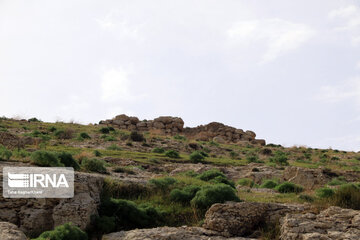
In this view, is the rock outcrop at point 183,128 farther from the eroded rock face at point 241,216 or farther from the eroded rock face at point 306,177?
the eroded rock face at point 241,216

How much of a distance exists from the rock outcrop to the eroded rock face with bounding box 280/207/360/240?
53.3 meters

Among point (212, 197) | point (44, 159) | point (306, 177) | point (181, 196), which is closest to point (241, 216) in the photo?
point (212, 197)

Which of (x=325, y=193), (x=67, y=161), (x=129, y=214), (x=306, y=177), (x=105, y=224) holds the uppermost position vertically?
(x=67, y=161)

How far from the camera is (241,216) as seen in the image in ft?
39.1

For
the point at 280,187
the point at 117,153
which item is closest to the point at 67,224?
the point at 280,187

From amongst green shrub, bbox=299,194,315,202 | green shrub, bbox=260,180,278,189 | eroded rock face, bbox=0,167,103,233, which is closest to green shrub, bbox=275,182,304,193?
green shrub, bbox=260,180,278,189

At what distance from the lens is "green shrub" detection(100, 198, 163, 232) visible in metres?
12.7

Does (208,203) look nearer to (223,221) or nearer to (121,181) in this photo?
(223,221)

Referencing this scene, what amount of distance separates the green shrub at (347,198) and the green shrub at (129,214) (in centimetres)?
658

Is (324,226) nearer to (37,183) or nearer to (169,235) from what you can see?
(169,235)

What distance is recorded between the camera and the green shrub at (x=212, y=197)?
46.6 ft

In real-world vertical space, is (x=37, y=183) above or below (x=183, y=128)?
below

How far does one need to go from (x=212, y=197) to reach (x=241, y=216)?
8.12 ft

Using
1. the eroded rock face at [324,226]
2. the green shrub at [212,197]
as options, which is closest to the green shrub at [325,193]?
the green shrub at [212,197]
